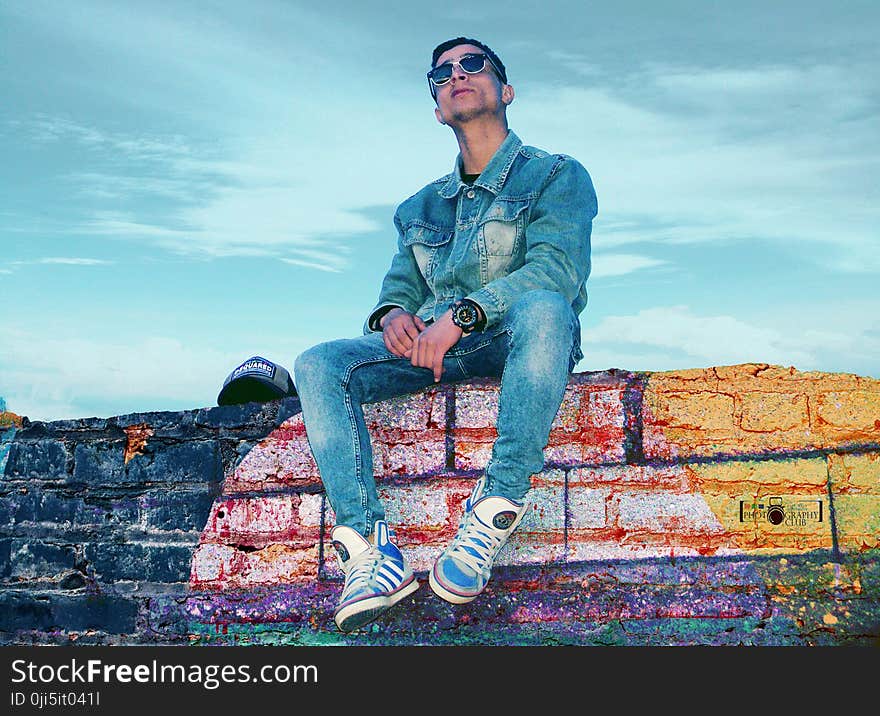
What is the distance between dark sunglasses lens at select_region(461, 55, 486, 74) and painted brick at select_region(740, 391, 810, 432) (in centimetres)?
150

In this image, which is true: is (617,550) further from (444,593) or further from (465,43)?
(465,43)

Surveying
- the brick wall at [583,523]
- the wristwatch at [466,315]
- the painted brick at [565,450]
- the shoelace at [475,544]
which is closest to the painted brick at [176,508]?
the brick wall at [583,523]

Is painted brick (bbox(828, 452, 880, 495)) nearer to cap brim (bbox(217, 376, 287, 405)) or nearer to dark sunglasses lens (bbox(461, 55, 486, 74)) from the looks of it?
dark sunglasses lens (bbox(461, 55, 486, 74))

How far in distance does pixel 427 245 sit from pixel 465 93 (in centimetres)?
56

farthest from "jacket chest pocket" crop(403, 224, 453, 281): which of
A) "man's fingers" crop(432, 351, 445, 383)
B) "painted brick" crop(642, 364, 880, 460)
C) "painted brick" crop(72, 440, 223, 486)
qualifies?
"painted brick" crop(72, 440, 223, 486)

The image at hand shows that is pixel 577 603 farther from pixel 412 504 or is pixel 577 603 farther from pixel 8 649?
pixel 8 649

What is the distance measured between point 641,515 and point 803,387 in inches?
28.8

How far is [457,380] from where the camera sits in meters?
3.16

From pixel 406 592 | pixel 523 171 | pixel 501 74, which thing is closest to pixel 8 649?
pixel 406 592

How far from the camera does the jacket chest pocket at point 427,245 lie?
328 centimetres

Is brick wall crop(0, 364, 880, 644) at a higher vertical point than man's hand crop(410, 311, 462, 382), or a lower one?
lower

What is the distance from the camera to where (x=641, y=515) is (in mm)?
3072

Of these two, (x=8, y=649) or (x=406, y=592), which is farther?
(x=8, y=649)

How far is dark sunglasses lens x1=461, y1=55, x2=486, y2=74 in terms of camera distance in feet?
10.7
